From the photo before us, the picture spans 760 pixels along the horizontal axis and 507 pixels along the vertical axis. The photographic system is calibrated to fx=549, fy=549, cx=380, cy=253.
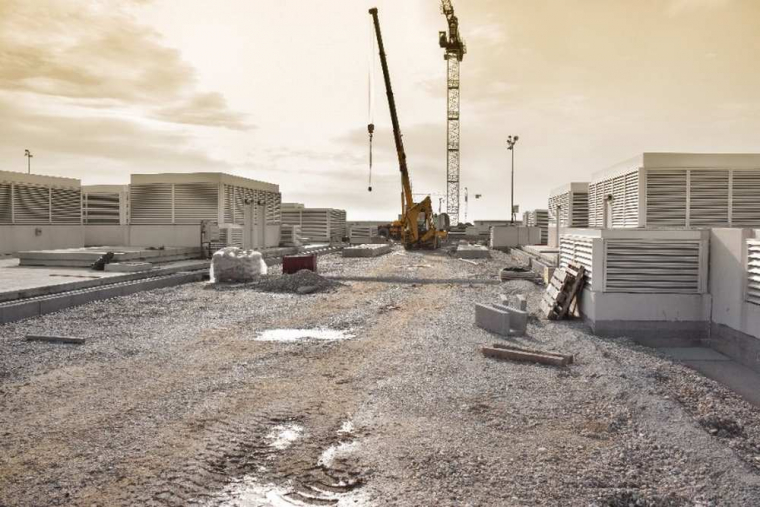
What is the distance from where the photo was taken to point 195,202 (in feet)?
90.9

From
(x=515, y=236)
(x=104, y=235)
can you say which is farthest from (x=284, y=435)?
(x=515, y=236)

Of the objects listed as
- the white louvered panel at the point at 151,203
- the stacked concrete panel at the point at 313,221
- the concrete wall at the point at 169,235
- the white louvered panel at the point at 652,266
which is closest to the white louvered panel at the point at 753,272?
the white louvered panel at the point at 652,266

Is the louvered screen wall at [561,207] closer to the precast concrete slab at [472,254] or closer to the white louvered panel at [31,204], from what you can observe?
the precast concrete slab at [472,254]

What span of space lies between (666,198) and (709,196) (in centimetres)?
137

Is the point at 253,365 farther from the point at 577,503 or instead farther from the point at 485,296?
the point at 485,296

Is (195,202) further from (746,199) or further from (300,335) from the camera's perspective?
(746,199)

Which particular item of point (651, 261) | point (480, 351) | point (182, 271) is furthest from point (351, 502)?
point (182, 271)

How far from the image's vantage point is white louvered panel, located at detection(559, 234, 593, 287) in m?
11.3

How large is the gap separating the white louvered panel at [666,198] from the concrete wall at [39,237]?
26.5 metres

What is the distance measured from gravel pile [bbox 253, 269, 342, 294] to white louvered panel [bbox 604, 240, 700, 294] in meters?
8.92

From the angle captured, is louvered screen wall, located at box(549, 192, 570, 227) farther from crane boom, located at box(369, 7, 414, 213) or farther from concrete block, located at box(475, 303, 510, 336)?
concrete block, located at box(475, 303, 510, 336)

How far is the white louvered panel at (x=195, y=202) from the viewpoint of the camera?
2755cm

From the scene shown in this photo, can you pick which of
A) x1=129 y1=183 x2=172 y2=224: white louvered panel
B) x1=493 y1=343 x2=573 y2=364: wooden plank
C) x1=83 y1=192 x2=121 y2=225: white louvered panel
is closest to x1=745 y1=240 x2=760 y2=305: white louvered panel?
x1=493 y1=343 x2=573 y2=364: wooden plank

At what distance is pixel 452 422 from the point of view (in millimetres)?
5758
